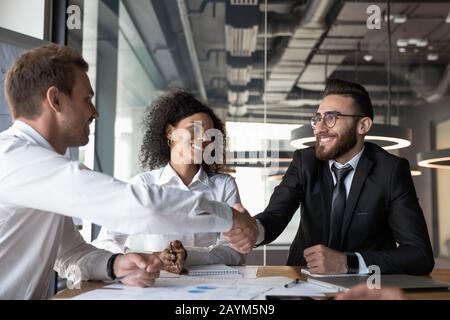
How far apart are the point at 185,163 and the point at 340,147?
0.77 meters

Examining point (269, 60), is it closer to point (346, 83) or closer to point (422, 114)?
point (422, 114)

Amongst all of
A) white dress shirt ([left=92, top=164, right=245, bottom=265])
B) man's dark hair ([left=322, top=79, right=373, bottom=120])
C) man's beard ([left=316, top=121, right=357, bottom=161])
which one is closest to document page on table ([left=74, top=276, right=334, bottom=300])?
white dress shirt ([left=92, top=164, right=245, bottom=265])

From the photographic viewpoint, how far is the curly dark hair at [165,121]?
278 cm

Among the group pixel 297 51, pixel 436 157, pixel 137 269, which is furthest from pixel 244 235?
pixel 297 51

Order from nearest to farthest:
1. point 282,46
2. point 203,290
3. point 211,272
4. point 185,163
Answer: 1. point 203,290
2. point 211,272
3. point 185,163
4. point 282,46

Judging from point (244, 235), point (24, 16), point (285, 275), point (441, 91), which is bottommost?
point (285, 275)

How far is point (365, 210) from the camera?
2285mm

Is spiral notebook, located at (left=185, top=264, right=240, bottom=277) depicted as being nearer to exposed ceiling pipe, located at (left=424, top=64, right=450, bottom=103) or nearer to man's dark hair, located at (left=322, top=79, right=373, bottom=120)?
man's dark hair, located at (left=322, top=79, right=373, bottom=120)

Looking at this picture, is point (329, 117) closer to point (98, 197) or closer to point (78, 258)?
point (78, 258)

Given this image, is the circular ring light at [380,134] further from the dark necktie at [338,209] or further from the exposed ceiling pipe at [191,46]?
the exposed ceiling pipe at [191,46]

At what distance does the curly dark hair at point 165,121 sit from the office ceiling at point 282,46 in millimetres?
3721

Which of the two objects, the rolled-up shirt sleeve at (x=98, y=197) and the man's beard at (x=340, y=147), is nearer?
the rolled-up shirt sleeve at (x=98, y=197)

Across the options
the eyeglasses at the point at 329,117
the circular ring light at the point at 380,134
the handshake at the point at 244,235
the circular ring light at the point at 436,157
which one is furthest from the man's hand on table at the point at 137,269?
the circular ring light at the point at 436,157

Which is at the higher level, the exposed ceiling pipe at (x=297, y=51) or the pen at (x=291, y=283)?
the exposed ceiling pipe at (x=297, y=51)
